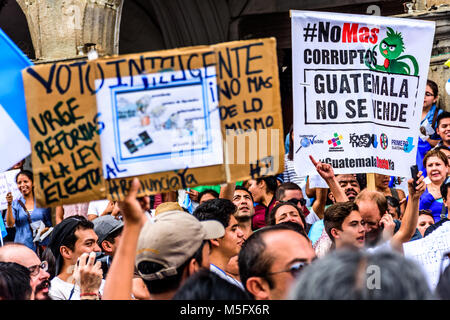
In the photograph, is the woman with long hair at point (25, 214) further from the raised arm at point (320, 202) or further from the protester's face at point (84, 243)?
the raised arm at point (320, 202)

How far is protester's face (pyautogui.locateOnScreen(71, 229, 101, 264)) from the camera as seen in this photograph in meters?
5.29

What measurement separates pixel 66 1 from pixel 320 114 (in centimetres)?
418

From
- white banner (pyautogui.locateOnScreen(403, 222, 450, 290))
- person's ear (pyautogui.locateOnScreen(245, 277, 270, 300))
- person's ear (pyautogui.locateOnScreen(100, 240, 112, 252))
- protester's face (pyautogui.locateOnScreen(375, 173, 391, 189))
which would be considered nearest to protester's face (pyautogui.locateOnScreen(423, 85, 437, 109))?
protester's face (pyautogui.locateOnScreen(375, 173, 391, 189))

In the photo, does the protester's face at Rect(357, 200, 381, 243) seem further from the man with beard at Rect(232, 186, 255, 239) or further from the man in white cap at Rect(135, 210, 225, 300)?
the man in white cap at Rect(135, 210, 225, 300)

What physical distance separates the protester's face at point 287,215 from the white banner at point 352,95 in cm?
28

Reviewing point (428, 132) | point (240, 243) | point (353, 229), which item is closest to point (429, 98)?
point (428, 132)

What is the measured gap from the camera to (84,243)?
533 cm

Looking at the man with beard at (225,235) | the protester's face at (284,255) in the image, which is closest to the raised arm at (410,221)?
the man with beard at (225,235)

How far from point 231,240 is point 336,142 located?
1.24 meters

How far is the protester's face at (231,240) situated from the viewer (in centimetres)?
479
